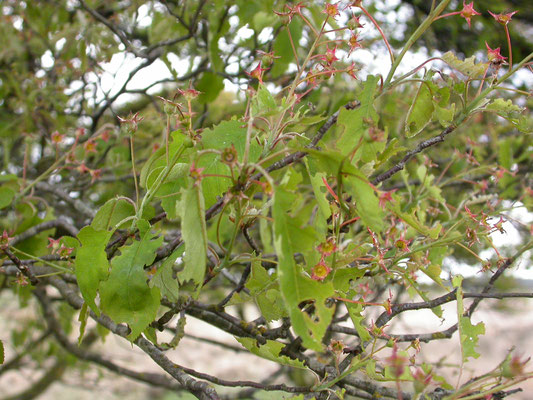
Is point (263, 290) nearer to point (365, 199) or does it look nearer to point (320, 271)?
point (320, 271)

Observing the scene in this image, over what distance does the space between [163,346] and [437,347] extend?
4.72 meters

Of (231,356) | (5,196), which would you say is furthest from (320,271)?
(231,356)

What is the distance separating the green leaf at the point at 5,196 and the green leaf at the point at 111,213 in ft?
1.58

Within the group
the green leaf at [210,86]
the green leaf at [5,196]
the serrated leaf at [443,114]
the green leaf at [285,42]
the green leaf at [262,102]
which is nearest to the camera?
the green leaf at [262,102]

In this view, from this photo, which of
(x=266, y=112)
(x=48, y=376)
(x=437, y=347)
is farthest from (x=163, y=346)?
(x=437, y=347)

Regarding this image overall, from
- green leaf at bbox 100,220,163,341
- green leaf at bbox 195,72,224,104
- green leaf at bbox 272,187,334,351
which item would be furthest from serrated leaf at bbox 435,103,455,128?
green leaf at bbox 195,72,224,104

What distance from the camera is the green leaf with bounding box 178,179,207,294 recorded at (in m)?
0.61

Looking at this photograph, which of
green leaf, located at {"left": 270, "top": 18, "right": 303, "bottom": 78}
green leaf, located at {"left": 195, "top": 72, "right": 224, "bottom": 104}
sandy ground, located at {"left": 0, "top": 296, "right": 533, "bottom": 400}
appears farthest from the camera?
sandy ground, located at {"left": 0, "top": 296, "right": 533, "bottom": 400}

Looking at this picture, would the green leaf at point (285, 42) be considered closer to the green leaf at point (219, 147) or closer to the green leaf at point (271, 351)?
the green leaf at point (219, 147)

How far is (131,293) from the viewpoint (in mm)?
754

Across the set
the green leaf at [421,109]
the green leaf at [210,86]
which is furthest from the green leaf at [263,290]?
the green leaf at [210,86]

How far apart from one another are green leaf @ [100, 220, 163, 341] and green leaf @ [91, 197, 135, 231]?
5.8 inches

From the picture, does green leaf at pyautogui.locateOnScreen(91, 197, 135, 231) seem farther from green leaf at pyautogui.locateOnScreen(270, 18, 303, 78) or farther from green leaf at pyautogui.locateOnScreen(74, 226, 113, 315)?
green leaf at pyautogui.locateOnScreen(270, 18, 303, 78)

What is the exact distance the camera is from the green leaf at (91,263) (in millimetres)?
756
